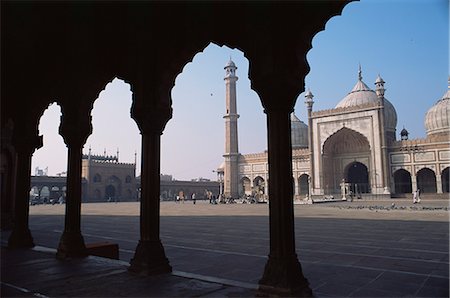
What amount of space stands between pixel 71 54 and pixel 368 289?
6.50 m

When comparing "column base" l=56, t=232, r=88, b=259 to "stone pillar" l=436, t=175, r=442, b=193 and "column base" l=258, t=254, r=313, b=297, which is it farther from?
"stone pillar" l=436, t=175, r=442, b=193

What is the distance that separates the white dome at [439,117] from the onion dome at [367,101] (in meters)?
4.28

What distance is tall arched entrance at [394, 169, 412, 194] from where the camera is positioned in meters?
46.3

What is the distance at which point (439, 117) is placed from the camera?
47906 mm

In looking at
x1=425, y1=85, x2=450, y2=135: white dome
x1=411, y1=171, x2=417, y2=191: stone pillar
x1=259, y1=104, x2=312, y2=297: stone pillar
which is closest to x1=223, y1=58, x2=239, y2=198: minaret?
x1=411, y1=171, x2=417, y2=191: stone pillar

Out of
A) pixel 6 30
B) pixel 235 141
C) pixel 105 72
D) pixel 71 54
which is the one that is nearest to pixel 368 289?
pixel 105 72

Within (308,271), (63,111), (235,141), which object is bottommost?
(308,271)

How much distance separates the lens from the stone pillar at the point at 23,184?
8508 millimetres

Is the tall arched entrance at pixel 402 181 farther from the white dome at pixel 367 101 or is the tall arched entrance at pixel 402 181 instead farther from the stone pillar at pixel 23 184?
the stone pillar at pixel 23 184

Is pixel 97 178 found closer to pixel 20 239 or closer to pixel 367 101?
pixel 367 101

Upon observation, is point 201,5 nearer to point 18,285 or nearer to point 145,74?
point 145,74

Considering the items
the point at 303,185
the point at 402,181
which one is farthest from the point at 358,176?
the point at 303,185

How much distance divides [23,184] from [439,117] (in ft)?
169

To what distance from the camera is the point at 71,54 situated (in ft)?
23.2
